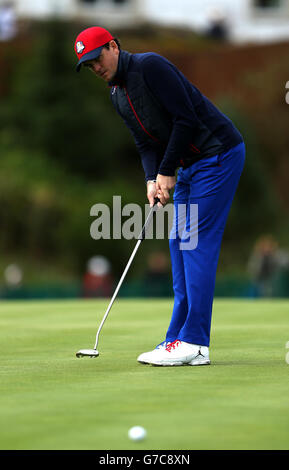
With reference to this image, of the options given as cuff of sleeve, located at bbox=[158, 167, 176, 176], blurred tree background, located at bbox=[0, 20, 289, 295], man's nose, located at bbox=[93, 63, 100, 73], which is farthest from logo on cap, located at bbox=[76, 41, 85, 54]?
blurred tree background, located at bbox=[0, 20, 289, 295]

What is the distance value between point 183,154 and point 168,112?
269 mm

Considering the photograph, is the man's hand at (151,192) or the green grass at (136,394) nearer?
the green grass at (136,394)

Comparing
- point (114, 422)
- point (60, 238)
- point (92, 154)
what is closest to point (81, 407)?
point (114, 422)

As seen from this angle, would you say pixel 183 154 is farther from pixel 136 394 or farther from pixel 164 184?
pixel 136 394

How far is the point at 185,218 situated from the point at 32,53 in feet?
119

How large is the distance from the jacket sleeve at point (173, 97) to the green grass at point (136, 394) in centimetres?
130

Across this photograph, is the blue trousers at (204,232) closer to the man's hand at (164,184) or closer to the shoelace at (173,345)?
the shoelace at (173,345)

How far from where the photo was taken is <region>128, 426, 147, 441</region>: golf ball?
136 inches

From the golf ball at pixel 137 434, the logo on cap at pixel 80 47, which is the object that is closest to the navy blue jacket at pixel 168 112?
the logo on cap at pixel 80 47

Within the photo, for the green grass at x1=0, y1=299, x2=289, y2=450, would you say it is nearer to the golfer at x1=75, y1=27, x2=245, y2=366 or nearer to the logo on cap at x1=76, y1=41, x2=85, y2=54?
the golfer at x1=75, y1=27, x2=245, y2=366

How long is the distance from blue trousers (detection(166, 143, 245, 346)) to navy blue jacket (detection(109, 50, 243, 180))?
0.08 m

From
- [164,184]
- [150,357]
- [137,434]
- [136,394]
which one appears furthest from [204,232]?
[137,434]

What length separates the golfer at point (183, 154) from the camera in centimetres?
564
